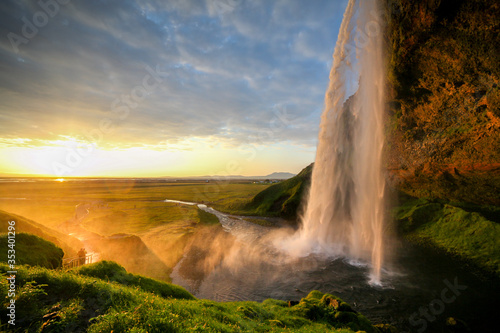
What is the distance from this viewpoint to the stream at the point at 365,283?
55.4 feet

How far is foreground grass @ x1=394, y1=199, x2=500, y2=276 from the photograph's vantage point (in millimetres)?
26719

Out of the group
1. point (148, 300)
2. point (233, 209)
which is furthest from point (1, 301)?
point (233, 209)

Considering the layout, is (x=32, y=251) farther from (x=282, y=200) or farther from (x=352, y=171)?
(x=282, y=200)

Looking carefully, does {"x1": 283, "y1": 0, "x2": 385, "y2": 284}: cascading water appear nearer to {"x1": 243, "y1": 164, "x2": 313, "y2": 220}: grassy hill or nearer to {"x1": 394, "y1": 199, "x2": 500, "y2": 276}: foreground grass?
{"x1": 394, "y1": 199, "x2": 500, "y2": 276}: foreground grass

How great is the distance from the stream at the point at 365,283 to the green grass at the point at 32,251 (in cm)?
1158

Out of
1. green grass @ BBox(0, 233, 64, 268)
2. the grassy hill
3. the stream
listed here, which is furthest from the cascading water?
green grass @ BBox(0, 233, 64, 268)

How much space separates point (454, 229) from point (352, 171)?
17159 millimetres

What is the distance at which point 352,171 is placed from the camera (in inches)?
1567

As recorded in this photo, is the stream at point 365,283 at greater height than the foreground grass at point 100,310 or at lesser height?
lesser

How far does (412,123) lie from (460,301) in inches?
857

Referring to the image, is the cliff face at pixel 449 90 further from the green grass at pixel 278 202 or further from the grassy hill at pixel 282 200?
the green grass at pixel 278 202

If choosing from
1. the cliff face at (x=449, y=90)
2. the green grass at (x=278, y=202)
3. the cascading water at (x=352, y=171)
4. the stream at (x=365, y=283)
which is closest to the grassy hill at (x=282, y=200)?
the green grass at (x=278, y=202)

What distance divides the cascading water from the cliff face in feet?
10.7

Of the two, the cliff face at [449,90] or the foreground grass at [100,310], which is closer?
the foreground grass at [100,310]
